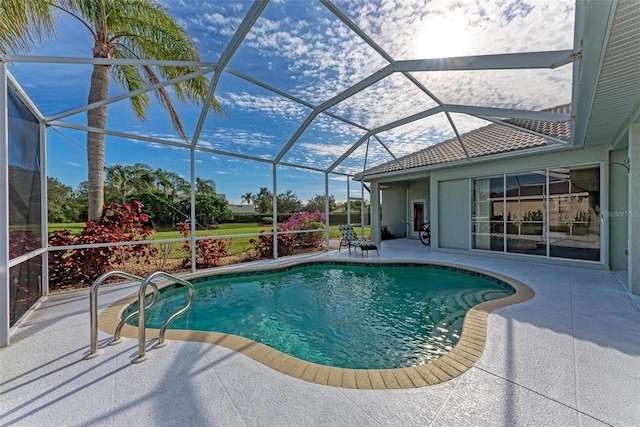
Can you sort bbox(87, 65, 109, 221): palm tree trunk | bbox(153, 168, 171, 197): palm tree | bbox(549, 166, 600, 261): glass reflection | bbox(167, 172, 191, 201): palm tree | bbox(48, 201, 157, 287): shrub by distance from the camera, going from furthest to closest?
bbox(153, 168, 171, 197): palm tree → bbox(167, 172, 191, 201): palm tree → bbox(549, 166, 600, 261): glass reflection → bbox(87, 65, 109, 221): palm tree trunk → bbox(48, 201, 157, 287): shrub

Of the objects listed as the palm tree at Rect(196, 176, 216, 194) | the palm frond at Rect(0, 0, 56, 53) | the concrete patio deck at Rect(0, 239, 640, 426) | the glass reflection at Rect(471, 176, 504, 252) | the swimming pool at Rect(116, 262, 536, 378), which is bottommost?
the swimming pool at Rect(116, 262, 536, 378)

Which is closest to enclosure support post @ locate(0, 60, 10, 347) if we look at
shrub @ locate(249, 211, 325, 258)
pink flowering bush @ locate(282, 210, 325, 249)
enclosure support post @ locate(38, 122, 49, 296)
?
enclosure support post @ locate(38, 122, 49, 296)

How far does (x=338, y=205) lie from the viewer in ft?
50.2

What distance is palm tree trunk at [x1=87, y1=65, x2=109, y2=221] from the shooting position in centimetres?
707

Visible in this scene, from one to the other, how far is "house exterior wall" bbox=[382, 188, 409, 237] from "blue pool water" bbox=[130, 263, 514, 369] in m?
8.13

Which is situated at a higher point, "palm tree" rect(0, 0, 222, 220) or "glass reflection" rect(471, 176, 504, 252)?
"palm tree" rect(0, 0, 222, 220)

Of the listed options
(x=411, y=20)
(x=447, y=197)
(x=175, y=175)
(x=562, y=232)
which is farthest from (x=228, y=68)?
(x=175, y=175)

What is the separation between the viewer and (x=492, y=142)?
9.50 metres

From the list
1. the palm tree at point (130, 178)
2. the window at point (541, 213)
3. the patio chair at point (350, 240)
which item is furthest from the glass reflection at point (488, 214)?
the palm tree at point (130, 178)

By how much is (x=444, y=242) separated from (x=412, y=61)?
26.2ft

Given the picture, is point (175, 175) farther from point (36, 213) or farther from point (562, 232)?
point (562, 232)

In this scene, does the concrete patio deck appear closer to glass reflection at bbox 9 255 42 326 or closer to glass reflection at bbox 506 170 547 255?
glass reflection at bbox 9 255 42 326

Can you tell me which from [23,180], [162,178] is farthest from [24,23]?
[162,178]

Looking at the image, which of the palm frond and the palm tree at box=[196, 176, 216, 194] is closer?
the palm frond
